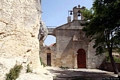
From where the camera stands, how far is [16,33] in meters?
5.84

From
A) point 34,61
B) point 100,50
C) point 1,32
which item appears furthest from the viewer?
point 100,50

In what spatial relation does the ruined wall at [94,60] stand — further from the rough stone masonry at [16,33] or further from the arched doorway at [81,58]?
the rough stone masonry at [16,33]

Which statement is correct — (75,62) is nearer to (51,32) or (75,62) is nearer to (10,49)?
(51,32)

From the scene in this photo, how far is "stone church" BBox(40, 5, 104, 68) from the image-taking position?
21.7m

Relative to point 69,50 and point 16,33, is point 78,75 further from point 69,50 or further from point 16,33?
point 69,50

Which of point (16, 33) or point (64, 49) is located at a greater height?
point (16, 33)

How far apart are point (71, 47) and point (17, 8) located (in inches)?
657

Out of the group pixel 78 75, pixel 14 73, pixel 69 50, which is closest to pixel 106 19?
pixel 78 75

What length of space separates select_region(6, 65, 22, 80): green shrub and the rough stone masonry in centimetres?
13

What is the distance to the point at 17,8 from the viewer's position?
595cm

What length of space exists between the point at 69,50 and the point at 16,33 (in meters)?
16.5

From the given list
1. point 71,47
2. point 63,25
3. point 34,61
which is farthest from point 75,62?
point 34,61

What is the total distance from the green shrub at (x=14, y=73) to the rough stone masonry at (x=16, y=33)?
0.13 metres

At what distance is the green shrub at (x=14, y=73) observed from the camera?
16.2 feet
